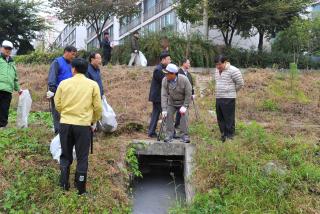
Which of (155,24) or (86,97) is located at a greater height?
(155,24)

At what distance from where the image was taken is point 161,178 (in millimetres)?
7996

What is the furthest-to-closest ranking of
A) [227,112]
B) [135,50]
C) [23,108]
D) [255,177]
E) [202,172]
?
[135,50]
[23,108]
[227,112]
[202,172]
[255,177]

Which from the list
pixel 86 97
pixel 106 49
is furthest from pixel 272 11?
pixel 86 97

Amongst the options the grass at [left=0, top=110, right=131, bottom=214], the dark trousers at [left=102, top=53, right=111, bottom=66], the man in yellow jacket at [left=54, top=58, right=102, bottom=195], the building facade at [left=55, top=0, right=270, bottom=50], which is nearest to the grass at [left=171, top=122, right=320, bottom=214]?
the grass at [left=0, top=110, right=131, bottom=214]

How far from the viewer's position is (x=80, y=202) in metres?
5.42

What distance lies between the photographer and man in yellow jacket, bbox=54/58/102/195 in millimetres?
5148

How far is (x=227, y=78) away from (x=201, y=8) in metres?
12.8

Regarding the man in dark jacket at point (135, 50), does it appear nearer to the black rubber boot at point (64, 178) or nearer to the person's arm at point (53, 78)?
the person's arm at point (53, 78)

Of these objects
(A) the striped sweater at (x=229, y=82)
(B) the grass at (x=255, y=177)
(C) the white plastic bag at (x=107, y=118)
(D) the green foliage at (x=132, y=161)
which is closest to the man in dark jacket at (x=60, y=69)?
(C) the white plastic bag at (x=107, y=118)

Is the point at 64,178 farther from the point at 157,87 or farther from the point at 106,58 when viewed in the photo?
the point at 106,58

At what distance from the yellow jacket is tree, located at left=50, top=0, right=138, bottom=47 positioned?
2214 cm

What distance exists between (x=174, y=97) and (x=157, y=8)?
1025 inches

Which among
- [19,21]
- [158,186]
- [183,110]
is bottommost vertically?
[158,186]

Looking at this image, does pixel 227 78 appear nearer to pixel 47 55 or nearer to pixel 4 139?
pixel 4 139
